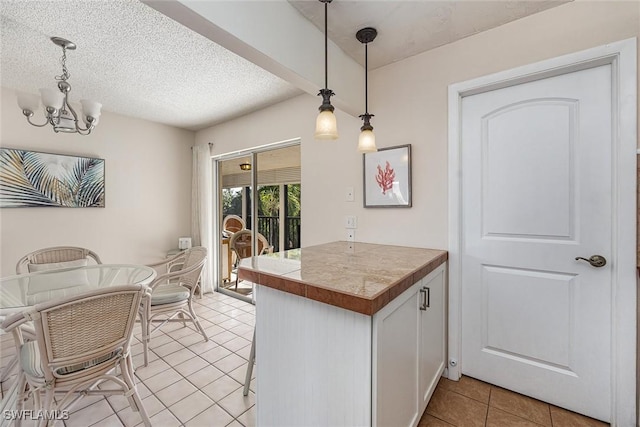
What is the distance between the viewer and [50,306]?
1.21 metres

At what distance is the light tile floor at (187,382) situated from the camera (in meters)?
1.63

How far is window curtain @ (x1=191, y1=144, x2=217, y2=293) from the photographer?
13.1 feet

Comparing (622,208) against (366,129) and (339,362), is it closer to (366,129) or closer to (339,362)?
(366,129)

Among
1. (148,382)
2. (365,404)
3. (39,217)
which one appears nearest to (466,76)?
(365,404)

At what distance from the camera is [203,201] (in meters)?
4.02

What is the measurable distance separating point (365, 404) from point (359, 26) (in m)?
2.09

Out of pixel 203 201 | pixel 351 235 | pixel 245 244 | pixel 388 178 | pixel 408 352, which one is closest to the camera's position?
pixel 408 352

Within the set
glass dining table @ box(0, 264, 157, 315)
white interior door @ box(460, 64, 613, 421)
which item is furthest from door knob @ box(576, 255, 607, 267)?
glass dining table @ box(0, 264, 157, 315)

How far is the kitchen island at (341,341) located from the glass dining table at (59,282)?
124 centimetres

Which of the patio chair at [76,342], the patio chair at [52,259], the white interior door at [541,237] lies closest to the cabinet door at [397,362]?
the white interior door at [541,237]

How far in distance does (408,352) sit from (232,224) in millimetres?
3313

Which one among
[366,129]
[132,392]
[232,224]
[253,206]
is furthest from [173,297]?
[366,129]

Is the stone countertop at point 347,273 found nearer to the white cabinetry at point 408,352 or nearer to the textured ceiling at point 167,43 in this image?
the white cabinetry at point 408,352

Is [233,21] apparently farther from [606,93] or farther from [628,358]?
[628,358]
